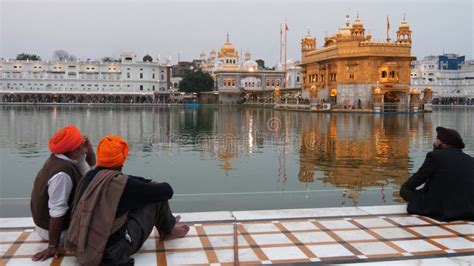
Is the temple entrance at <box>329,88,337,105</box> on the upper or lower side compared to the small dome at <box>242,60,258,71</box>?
lower

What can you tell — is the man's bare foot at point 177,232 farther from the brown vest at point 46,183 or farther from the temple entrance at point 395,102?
the temple entrance at point 395,102

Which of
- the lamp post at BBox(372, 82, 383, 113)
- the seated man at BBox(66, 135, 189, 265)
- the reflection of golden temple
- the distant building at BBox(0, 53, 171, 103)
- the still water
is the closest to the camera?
the seated man at BBox(66, 135, 189, 265)

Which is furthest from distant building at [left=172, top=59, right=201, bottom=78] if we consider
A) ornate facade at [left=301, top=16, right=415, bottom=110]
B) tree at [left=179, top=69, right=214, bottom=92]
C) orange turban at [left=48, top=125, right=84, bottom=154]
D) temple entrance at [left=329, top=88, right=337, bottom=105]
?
orange turban at [left=48, top=125, right=84, bottom=154]

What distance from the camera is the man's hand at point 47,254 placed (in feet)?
12.7

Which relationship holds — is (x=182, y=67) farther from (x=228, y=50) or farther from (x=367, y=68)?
(x=367, y=68)

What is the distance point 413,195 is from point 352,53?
134 ft

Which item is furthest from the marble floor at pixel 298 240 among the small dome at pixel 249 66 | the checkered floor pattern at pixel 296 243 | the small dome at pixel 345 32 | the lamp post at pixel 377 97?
the small dome at pixel 249 66

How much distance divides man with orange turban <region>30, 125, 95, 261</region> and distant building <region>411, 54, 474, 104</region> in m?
87.7

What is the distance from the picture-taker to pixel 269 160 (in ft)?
39.0

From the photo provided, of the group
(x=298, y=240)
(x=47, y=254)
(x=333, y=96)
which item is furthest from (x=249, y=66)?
(x=47, y=254)

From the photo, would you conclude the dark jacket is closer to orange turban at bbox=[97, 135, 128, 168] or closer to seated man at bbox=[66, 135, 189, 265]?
seated man at bbox=[66, 135, 189, 265]

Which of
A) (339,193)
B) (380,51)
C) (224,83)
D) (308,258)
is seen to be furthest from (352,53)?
(308,258)

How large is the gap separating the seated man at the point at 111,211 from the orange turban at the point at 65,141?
290 mm

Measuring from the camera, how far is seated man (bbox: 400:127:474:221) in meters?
5.09
